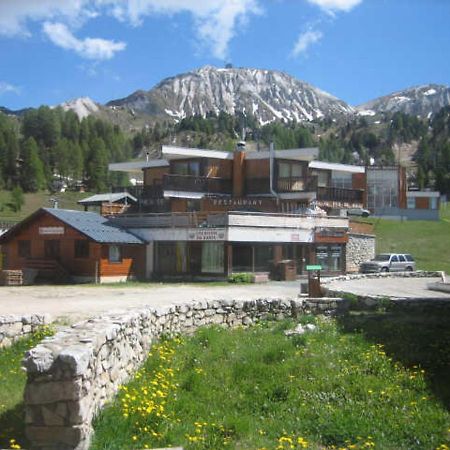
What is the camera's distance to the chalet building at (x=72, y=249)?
129 feet

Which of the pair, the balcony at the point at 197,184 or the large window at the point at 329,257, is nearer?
the large window at the point at 329,257

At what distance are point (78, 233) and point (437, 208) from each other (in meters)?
64.6

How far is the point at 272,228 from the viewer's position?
137ft

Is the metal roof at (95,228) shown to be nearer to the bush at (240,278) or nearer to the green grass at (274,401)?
the bush at (240,278)

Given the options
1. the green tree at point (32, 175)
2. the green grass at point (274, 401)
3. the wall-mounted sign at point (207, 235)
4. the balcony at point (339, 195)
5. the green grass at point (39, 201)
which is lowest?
the green grass at point (274, 401)

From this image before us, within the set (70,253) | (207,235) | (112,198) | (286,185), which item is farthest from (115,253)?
(286,185)

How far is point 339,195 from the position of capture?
54875 millimetres

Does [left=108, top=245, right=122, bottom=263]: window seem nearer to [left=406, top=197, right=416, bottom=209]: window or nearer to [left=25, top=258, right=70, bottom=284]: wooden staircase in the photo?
[left=25, top=258, right=70, bottom=284]: wooden staircase

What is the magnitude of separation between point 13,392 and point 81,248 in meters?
31.1

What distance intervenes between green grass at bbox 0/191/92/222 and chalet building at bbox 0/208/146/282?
177ft

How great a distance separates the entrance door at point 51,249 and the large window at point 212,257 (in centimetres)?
913

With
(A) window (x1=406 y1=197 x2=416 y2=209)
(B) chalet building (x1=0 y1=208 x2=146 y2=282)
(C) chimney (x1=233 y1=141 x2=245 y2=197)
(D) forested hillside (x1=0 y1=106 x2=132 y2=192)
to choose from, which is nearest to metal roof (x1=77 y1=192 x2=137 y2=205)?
(C) chimney (x1=233 y1=141 x2=245 y2=197)

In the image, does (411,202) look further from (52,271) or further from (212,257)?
(52,271)

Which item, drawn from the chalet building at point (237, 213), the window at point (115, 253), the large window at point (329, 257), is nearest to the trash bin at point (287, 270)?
the chalet building at point (237, 213)
